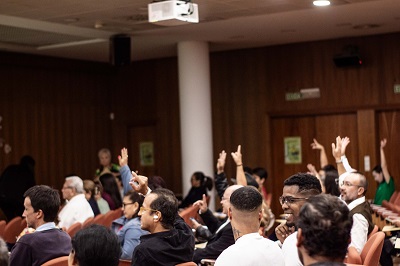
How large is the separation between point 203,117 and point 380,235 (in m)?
8.30

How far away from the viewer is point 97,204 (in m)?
9.74

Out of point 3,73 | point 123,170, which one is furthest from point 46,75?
point 123,170

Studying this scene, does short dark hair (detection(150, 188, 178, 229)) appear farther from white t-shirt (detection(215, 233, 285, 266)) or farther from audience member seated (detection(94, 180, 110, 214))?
audience member seated (detection(94, 180, 110, 214))

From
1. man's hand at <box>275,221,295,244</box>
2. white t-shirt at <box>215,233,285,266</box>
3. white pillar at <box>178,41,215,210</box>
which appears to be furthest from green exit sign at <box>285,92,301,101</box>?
white t-shirt at <box>215,233,285,266</box>

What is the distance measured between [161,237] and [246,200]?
968 mm

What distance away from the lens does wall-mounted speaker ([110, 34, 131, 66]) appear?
1223cm

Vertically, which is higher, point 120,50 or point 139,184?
point 120,50

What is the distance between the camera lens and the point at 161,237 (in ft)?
15.9

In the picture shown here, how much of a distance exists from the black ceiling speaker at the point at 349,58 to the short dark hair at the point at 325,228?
10749mm

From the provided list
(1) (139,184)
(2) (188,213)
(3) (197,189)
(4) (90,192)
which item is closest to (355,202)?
(1) (139,184)

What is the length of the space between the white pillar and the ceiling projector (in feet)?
14.6

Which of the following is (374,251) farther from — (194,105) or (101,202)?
(194,105)

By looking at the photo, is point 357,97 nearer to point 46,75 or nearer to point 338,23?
point 338,23

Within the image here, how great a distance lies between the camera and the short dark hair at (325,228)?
2.65 metres
